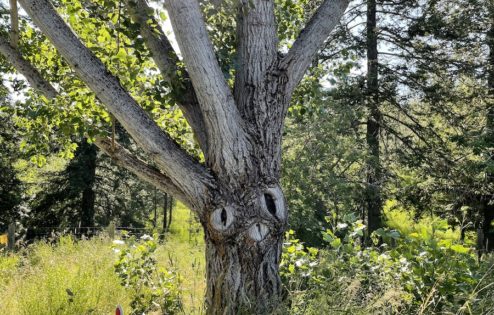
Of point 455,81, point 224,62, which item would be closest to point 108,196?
point 455,81

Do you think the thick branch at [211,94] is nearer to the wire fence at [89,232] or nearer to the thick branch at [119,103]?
the thick branch at [119,103]

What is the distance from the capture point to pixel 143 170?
3.38m

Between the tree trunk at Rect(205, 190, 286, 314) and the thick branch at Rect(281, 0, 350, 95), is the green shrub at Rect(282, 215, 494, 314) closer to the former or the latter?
the tree trunk at Rect(205, 190, 286, 314)

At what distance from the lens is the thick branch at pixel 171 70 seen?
10.1 feet

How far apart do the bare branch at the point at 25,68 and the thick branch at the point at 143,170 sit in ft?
1.80

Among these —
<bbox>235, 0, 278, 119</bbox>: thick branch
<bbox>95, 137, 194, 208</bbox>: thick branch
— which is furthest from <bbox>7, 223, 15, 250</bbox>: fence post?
<bbox>235, 0, 278, 119</bbox>: thick branch

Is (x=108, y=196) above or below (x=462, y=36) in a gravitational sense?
below

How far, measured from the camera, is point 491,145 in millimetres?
8070

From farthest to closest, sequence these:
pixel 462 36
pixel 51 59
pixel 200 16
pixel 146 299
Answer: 1. pixel 462 36
2. pixel 146 299
3. pixel 51 59
4. pixel 200 16

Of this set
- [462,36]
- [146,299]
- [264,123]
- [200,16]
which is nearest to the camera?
[200,16]

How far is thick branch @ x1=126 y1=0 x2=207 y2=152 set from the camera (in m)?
3.08

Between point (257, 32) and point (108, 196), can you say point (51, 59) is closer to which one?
point (257, 32)

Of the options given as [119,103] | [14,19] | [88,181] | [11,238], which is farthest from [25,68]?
[88,181]

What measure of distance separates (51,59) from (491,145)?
7464mm
